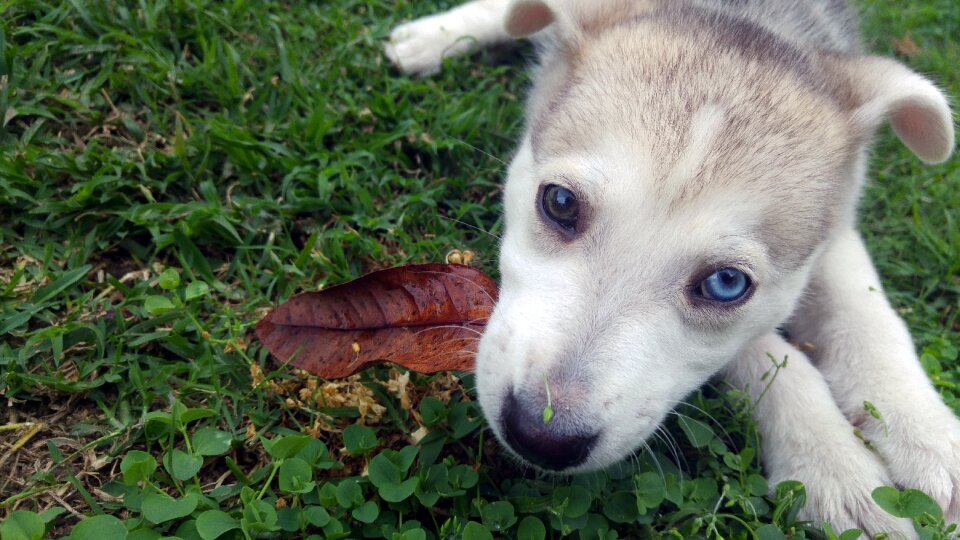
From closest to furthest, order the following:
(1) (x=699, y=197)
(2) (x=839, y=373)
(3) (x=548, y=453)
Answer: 1. (3) (x=548, y=453)
2. (1) (x=699, y=197)
3. (2) (x=839, y=373)

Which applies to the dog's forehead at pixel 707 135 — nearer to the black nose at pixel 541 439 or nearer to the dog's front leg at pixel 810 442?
the dog's front leg at pixel 810 442

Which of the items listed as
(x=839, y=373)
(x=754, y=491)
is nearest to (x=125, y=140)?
(x=754, y=491)

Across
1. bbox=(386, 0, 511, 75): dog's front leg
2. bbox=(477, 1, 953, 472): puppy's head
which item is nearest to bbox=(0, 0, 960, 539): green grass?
bbox=(386, 0, 511, 75): dog's front leg

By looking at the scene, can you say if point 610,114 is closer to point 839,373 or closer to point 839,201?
point 839,201

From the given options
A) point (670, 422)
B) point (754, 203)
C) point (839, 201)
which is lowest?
point (670, 422)

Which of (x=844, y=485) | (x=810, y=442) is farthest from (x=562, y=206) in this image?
(x=844, y=485)

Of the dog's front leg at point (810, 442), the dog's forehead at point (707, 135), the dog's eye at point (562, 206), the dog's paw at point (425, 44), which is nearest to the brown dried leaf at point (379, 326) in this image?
the dog's eye at point (562, 206)

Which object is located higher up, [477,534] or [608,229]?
[608,229]
